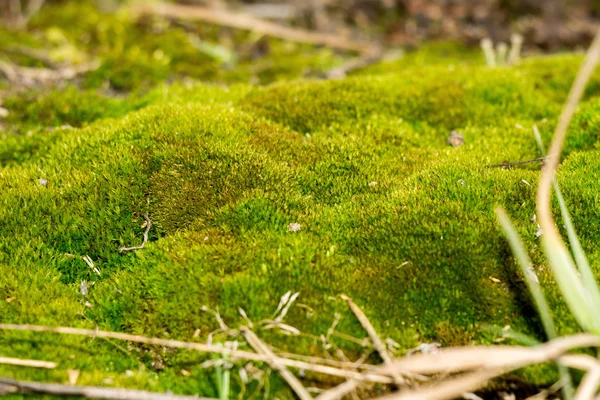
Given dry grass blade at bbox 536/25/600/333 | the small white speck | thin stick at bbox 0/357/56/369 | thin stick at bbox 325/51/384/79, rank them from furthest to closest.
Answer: thin stick at bbox 325/51/384/79 < the small white speck < thin stick at bbox 0/357/56/369 < dry grass blade at bbox 536/25/600/333

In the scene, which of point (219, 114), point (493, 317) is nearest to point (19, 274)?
point (219, 114)

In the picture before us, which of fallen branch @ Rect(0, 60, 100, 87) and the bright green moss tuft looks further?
fallen branch @ Rect(0, 60, 100, 87)

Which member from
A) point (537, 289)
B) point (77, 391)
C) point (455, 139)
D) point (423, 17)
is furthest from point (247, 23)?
point (77, 391)

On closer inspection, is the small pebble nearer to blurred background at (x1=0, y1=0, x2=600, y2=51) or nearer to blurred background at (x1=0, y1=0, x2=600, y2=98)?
blurred background at (x1=0, y1=0, x2=600, y2=98)

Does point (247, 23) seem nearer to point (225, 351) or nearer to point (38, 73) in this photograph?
point (38, 73)

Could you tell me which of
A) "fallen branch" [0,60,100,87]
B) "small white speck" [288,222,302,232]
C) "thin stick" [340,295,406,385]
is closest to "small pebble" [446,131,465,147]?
"small white speck" [288,222,302,232]

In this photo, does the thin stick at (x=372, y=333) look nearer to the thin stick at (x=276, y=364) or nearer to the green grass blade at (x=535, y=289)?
the thin stick at (x=276, y=364)
